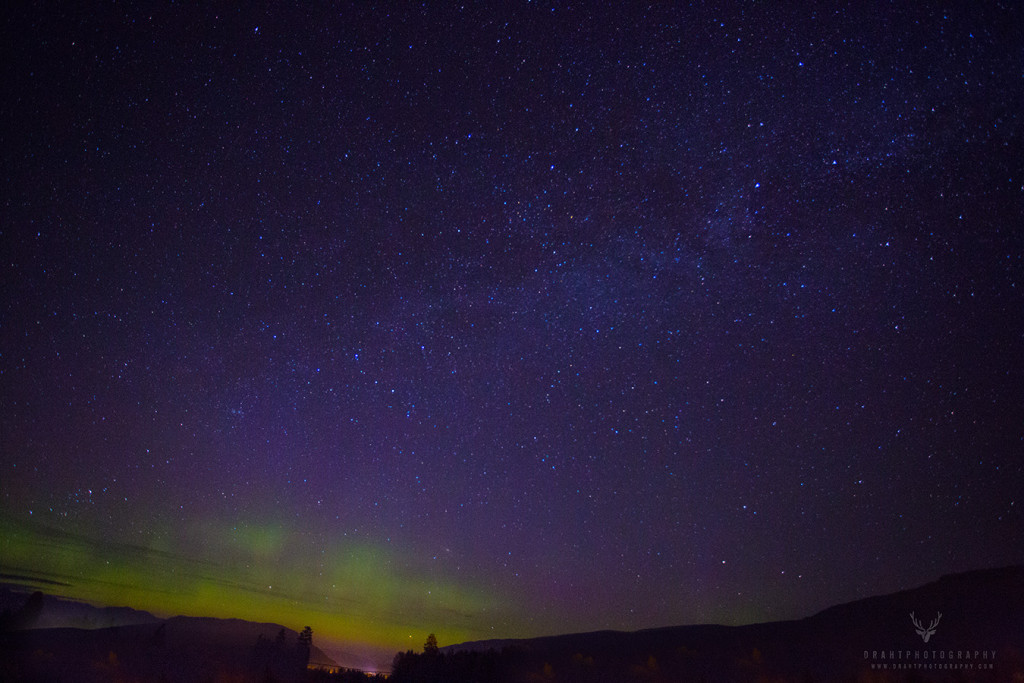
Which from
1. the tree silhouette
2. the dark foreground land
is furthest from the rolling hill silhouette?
the tree silhouette

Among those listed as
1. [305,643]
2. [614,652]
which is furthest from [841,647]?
[305,643]

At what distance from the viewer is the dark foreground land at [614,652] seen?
2545 cm

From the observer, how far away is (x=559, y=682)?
100 feet

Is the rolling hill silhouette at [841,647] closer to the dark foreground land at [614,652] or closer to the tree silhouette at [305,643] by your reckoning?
the dark foreground land at [614,652]

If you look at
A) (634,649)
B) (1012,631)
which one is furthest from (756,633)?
(1012,631)

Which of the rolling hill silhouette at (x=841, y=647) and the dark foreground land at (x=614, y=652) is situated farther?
the dark foreground land at (x=614, y=652)

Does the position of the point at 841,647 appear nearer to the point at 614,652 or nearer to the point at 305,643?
the point at 614,652

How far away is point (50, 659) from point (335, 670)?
14848mm

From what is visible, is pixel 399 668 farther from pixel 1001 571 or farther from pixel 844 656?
pixel 1001 571

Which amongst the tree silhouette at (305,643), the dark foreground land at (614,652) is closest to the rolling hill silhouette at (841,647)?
the dark foreground land at (614,652)

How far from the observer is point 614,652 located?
1282 inches

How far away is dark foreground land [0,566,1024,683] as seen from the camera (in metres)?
25.5

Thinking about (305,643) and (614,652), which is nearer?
(305,643)

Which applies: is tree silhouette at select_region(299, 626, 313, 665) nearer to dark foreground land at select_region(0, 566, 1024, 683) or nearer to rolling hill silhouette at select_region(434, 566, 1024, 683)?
dark foreground land at select_region(0, 566, 1024, 683)
